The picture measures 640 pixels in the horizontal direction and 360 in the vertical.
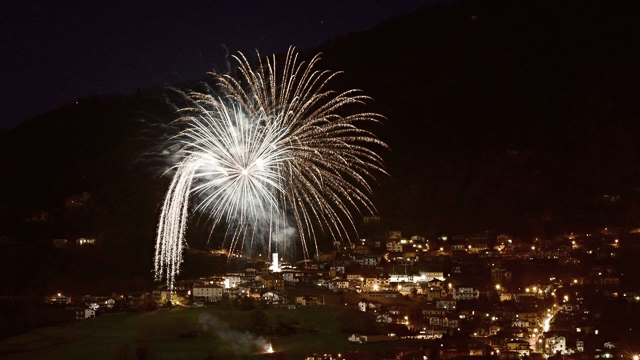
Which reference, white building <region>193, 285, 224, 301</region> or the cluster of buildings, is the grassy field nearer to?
the cluster of buildings

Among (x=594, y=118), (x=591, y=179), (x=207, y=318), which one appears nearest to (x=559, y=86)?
(x=594, y=118)

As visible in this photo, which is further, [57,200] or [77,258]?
[57,200]

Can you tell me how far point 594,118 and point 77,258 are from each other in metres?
17.9

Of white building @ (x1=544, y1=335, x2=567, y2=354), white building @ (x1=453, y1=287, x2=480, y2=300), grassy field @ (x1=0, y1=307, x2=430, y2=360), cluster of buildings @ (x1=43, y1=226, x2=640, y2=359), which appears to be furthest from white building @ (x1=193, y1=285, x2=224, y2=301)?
white building @ (x1=544, y1=335, x2=567, y2=354)

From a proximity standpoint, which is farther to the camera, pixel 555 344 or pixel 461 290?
pixel 461 290

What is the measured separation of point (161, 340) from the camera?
14.5 m

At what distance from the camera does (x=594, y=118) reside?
29.8m

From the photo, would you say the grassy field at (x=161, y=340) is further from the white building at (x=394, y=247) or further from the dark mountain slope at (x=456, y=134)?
the white building at (x=394, y=247)

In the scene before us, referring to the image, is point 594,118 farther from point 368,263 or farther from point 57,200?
point 57,200

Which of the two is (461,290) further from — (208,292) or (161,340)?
(161,340)

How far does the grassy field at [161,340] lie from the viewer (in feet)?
44.0

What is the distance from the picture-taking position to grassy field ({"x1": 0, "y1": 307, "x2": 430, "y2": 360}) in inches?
528

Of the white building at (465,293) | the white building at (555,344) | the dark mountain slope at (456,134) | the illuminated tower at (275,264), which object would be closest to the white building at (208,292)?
the dark mountain slope at (456,134)

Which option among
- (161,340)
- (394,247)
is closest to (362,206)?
(394,247)
